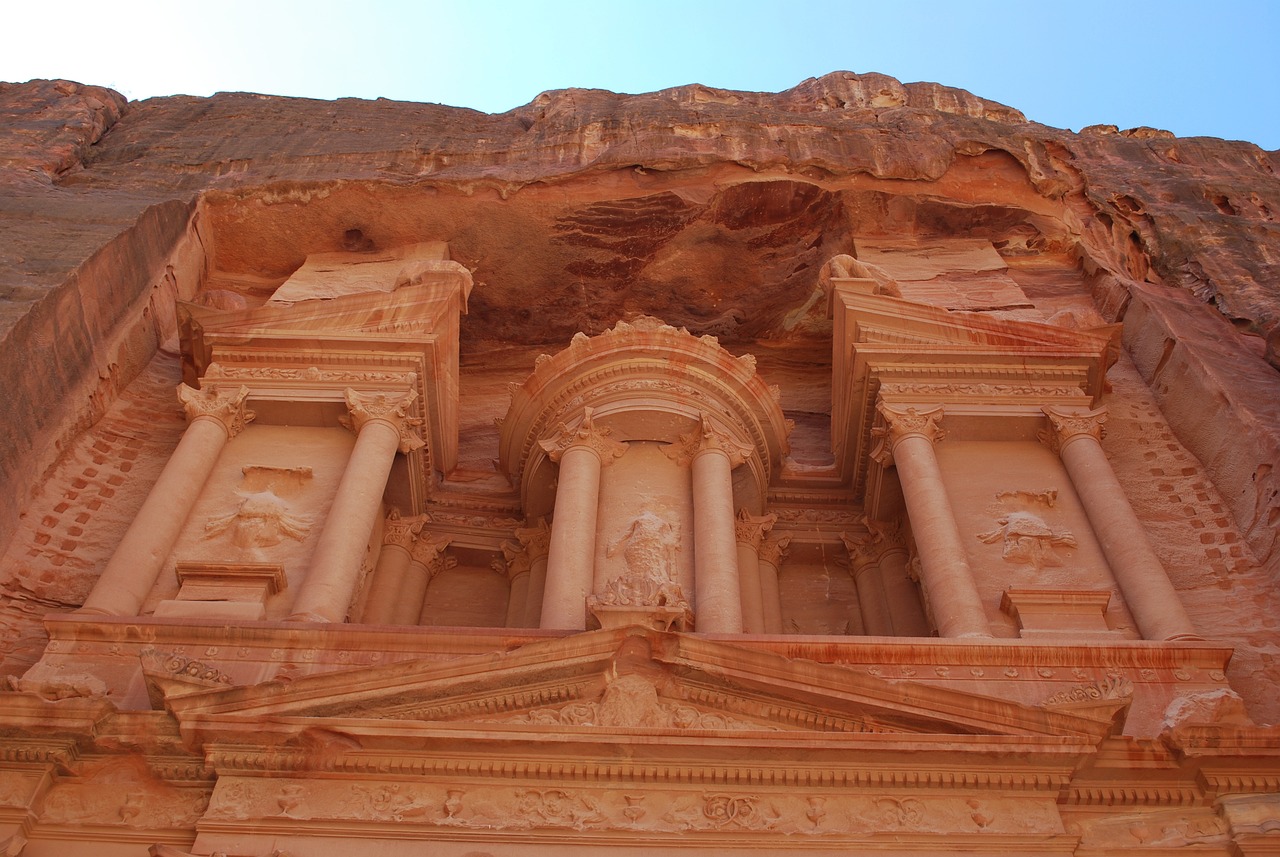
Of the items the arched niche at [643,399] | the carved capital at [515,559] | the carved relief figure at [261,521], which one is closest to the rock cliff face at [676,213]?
the arched niche at [643,399]

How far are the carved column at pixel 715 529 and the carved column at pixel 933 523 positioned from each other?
1635 mm

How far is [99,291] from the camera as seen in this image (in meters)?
14.8

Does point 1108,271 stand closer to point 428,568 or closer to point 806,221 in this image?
point 806,221

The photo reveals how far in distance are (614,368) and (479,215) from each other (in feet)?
18.2

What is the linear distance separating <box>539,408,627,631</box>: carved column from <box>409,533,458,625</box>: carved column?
1.79 meters

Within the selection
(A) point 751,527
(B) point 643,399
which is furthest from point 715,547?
(B) point 643,399

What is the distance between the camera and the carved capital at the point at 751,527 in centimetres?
1399

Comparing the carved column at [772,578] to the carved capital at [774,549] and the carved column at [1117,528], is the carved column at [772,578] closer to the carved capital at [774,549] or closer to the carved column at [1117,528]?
the carved capital at [774,549]

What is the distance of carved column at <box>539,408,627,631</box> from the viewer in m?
11.2

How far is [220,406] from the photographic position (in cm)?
1368

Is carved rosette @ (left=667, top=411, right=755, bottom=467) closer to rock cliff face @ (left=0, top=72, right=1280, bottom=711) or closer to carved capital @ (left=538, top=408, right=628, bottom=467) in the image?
carved capital @ (left=538, top=408, right=628, bottom=467)

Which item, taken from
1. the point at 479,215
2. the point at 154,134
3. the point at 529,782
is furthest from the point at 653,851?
the point at 154,134

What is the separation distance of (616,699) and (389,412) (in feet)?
19.1

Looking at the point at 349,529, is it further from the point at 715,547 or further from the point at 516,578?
the point at 715,547
